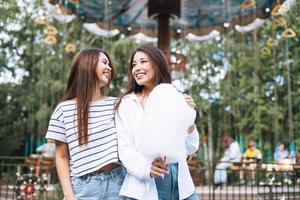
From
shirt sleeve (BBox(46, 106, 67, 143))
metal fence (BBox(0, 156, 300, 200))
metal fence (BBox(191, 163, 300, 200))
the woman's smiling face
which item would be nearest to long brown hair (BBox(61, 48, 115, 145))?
shirt sleeve (BBox(46, 106, 67, 143))

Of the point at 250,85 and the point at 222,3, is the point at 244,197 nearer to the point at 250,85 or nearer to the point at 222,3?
the point at 222,3

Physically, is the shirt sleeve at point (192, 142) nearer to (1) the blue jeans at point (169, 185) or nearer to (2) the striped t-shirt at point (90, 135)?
(1) the blue jeans at point (169, 185)

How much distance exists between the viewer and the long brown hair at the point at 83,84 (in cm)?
245

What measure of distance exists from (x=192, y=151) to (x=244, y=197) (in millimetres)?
8144

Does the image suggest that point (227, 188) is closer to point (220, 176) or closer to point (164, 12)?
point (220, 176)

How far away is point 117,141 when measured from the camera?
239 centimetres

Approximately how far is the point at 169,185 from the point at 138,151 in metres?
0.32

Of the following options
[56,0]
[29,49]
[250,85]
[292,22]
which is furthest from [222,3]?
[29,49]

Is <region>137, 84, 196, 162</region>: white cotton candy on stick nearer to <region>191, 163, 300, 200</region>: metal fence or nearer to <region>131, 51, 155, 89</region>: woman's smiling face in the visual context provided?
<region>131, 51, 155, 89</region>: woman's smiling face

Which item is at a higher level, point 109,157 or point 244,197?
point 109,157

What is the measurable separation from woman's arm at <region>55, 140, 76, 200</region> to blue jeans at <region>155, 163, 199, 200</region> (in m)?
0.50

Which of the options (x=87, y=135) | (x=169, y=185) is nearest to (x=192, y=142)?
(x=169, y=185)

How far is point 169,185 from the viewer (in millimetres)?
2363

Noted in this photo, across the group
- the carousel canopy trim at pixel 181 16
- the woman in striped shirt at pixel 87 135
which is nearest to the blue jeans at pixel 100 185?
the woman in striped shirt at pixel 87 135
